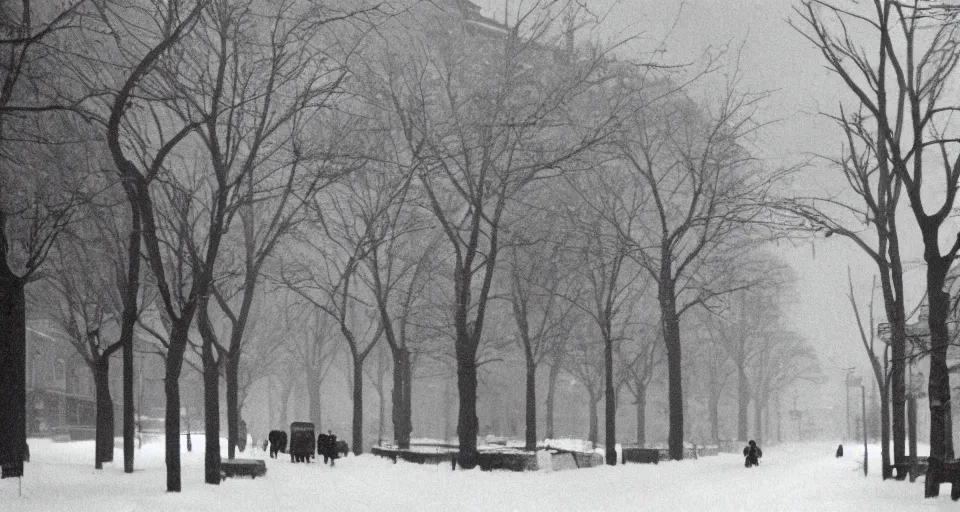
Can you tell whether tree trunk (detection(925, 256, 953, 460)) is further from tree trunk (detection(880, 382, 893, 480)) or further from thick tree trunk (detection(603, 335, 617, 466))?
thick tree trunk (detection(603, 335, 617, 466))

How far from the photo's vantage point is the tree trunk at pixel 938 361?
16.8 m

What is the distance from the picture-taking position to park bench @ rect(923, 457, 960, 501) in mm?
15828

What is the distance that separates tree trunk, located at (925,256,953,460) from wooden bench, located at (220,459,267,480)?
13.4m

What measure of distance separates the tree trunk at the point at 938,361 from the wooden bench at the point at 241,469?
13.4 m

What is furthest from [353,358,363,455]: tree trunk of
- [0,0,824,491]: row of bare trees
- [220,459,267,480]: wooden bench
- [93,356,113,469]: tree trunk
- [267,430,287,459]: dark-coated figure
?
[220,459,267,480]: wooden bench

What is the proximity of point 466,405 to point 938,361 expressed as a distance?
13117 mm

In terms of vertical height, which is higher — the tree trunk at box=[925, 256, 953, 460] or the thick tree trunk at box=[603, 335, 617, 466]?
the tree trunk at box=[925, 256, 953, 460]

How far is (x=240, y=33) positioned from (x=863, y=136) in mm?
12127

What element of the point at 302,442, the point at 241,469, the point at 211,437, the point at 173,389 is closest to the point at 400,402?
the point at 302,442

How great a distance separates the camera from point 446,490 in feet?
72.4

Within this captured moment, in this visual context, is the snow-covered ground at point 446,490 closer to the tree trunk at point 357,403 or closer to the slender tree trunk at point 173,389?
the slender tree trunk at point 173,389

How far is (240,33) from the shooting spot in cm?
1914

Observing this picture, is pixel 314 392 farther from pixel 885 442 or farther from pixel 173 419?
pixel 173 419

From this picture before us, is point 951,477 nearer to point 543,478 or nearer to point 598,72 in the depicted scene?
point 543,478
